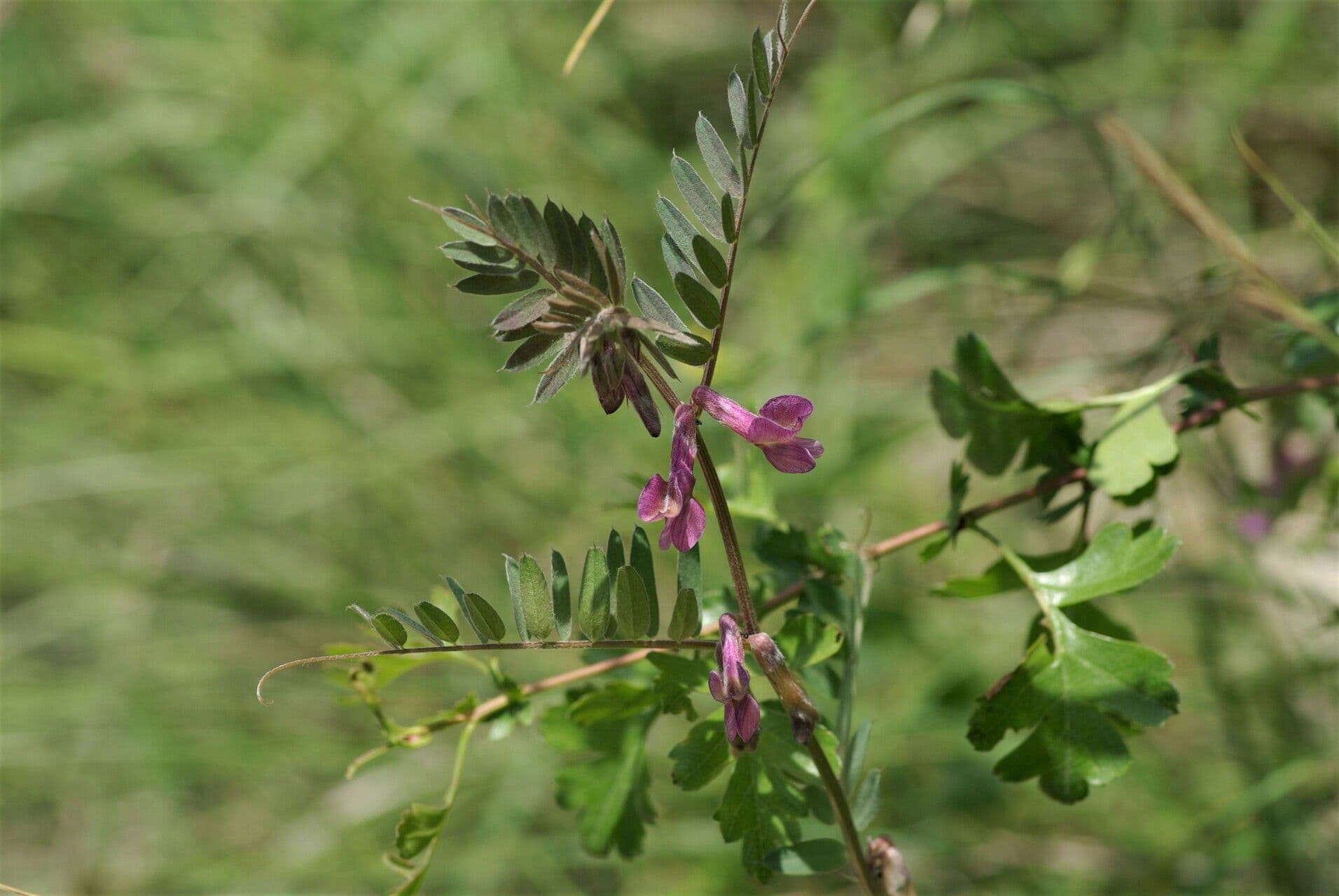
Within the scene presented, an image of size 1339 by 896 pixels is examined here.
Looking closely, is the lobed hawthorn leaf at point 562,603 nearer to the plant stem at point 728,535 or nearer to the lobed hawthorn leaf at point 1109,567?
the plant stem at point 728,535

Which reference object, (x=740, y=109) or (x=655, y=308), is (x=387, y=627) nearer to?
(x=655, y=308)

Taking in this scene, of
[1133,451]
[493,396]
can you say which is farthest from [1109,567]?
[493,396]

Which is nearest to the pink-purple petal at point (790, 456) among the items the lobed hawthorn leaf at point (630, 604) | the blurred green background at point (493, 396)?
the lobed hawthorn leaf at point (630, 604)

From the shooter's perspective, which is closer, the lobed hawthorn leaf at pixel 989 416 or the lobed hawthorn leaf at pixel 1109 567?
the lobed hawthorn leaf at pixel 1109 567

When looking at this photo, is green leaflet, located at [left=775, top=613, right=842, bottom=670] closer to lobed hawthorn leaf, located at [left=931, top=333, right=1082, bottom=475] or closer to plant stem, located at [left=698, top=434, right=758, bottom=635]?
plant stem, located at [left=698, top=434, right=758, bottom=635]

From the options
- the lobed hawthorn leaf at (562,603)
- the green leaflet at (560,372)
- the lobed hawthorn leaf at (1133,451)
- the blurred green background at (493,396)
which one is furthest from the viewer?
the blurred green background at (493,396)

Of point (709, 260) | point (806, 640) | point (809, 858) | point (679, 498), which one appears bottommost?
point (809, 858)

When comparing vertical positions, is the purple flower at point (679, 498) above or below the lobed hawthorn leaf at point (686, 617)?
above

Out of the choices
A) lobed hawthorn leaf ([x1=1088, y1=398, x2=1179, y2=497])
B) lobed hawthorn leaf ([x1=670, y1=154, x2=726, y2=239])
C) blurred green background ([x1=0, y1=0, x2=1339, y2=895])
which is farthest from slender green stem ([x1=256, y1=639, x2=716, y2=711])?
blurred green background ([x1=0, y1=0, x2=1339, y2=895])
